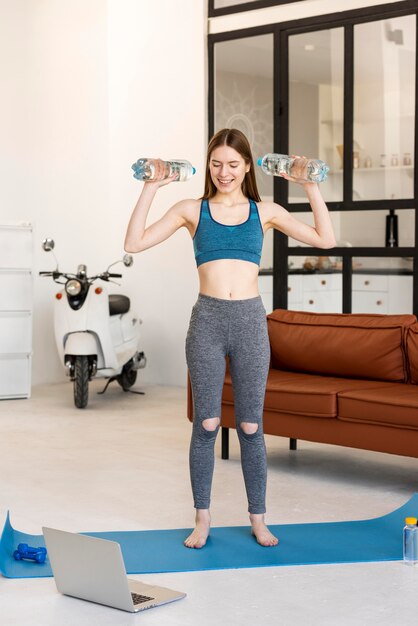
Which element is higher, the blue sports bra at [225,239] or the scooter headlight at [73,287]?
the blue sports bra at [225,239]

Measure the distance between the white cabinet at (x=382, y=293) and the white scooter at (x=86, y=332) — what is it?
1.58 m

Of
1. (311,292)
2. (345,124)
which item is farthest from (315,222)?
(311,292)

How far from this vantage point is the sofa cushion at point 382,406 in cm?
461

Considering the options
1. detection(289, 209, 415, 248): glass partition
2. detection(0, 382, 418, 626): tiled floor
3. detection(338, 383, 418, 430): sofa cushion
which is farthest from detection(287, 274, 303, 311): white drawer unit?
detection(338, 383, 418, 430): sofa cushion

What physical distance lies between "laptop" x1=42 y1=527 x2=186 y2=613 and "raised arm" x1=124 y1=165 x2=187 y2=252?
3.43 ft

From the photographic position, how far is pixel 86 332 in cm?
721

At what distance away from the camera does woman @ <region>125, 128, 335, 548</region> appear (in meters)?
3.69

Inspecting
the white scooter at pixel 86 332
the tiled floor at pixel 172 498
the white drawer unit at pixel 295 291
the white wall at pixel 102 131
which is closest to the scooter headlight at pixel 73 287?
the white scooter at pixel 86 332

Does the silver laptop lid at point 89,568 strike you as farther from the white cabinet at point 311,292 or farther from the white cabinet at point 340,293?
the white cabinet at point 311,292

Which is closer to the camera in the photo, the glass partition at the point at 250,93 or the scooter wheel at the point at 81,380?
the scooter wheel at the point at 81,380

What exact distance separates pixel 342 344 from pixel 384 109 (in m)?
2.31

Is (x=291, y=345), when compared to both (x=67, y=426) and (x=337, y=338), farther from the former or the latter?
(x=67, y=426)

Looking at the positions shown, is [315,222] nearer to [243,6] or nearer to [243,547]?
[243,547]

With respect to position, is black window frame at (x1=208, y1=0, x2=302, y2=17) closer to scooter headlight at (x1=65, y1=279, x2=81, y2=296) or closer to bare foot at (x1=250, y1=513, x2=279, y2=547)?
scooter headlight at (x1=65, y1=279, x2=81, y2=296)
